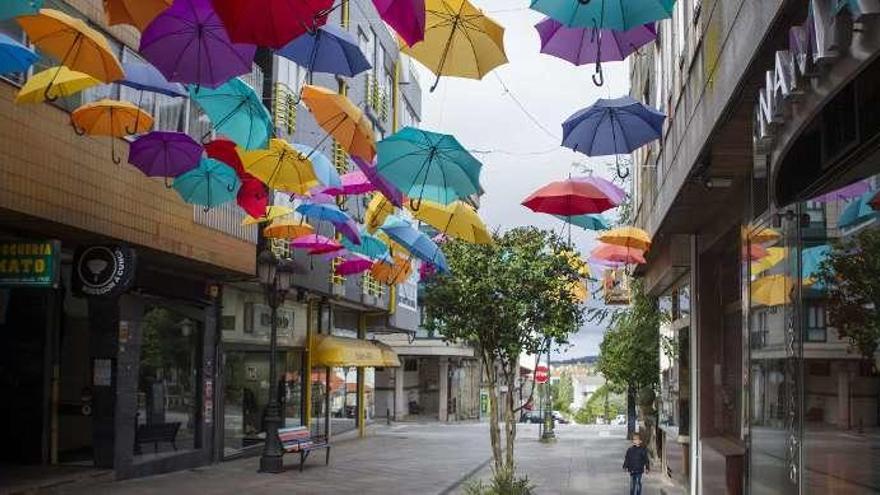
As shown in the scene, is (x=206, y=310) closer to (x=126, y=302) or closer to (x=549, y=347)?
(x=126, y=302)

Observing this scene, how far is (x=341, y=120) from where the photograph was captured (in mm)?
11117

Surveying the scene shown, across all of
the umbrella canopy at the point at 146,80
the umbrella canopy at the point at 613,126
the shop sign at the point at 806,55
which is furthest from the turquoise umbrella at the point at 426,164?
the shop sign at the point at 806,55

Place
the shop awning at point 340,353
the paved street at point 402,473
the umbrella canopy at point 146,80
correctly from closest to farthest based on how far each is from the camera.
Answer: the umbrella canopy at point 146,80 → the paved street at point 402,473 → the shop awning at point 340,353

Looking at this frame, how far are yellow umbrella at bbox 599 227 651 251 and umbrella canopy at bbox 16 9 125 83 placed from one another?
8.64m

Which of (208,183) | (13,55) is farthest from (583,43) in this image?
(208,183)

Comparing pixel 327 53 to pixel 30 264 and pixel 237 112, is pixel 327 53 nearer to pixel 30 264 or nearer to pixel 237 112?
pixel 237 112

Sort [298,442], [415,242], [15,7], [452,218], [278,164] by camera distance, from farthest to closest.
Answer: [298,442] < [415,242] < [452,218] < [278,164] < [15,7]

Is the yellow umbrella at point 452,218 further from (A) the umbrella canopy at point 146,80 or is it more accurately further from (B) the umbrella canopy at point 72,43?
(B) the umbrella canopy at point 72,43

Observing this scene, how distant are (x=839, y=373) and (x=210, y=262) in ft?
49.4

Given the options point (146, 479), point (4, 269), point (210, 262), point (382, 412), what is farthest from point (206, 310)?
point (382, 412)

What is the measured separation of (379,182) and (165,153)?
3.32 meters

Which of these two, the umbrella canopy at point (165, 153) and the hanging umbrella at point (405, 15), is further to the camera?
the umbrella canopy at point (165, 153)

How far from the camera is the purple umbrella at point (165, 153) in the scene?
1324cm

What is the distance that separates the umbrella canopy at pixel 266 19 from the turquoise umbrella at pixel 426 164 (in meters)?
4.50
